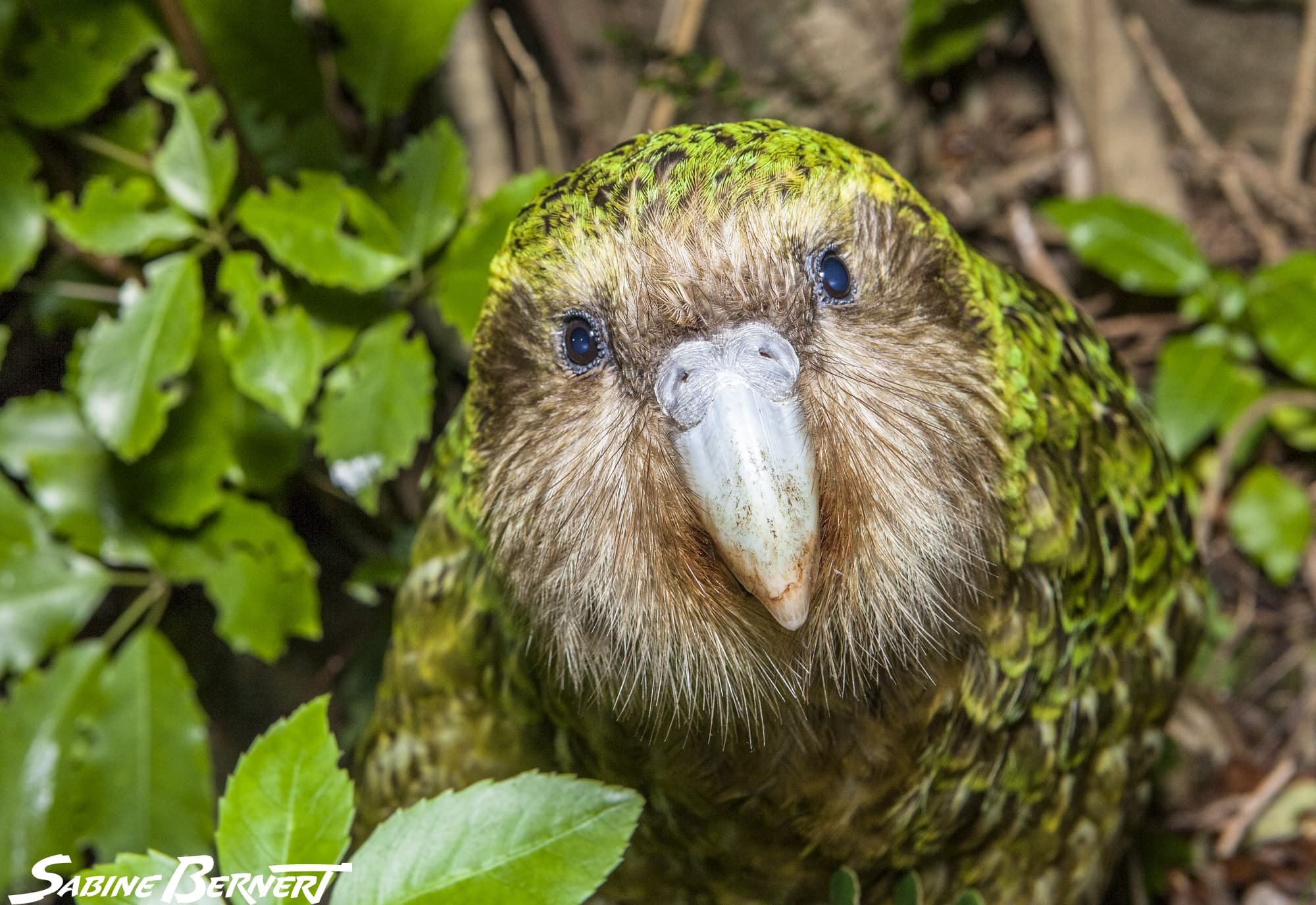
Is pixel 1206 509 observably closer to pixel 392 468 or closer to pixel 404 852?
pixel 392 468

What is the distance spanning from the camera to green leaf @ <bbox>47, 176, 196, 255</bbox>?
2.08m

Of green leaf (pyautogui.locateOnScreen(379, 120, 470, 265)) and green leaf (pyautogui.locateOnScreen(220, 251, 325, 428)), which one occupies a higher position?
green leaf (pyautogui.locateOnScreen(379, 120, 470, 265))

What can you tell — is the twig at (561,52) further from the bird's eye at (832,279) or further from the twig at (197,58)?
the bird's eye at (832,279)

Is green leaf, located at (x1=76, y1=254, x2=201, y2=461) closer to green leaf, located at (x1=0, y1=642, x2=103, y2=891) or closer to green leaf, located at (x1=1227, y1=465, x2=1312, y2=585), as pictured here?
Answer: green leaf, located at (x1=0, y1=642, x2=103, y2=891)

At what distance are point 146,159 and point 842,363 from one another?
1.70 meters

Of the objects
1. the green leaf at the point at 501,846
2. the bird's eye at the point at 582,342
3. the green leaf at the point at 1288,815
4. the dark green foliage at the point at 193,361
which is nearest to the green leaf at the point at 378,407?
the dark green foliage at the point at 193,361

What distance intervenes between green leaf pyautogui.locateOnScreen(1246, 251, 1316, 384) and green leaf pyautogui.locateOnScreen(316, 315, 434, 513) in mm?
1684

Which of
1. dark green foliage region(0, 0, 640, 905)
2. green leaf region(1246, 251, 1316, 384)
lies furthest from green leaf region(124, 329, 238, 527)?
green leaf region(1246, 251, 1316, 384)

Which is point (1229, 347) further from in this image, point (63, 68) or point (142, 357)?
point (63, 68)

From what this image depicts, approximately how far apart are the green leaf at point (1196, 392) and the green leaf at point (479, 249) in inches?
54.5

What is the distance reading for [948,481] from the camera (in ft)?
4.44

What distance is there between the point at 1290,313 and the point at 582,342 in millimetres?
1816

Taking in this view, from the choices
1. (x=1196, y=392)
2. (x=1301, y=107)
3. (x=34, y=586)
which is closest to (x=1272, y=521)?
(x=1196, y=392)

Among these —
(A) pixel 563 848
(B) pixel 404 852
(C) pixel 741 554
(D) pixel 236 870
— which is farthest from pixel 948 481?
(D) pixel 236 870
